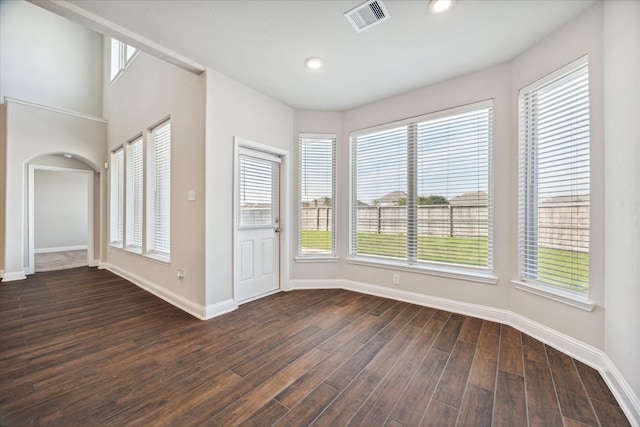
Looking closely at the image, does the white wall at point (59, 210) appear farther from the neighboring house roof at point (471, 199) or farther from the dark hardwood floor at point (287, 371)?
the neighboring house roof at point (471, 199)

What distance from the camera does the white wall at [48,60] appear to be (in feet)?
16.6

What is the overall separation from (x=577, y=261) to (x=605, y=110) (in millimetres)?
1201

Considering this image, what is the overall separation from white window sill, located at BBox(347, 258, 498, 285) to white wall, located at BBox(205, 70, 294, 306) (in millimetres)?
1889

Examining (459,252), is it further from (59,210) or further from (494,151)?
(59,210)

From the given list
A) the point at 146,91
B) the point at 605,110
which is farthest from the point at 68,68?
the point at 605,110

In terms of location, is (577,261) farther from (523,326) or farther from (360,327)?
(360,327)

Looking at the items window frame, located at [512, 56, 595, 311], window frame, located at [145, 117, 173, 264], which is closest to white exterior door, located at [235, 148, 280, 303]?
window frame, located at [145, 117, 173, 264]

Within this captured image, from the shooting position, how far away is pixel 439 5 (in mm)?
1960

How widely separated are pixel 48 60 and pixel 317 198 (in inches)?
265

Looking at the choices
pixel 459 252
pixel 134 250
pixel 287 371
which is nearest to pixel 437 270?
pixel 459 252

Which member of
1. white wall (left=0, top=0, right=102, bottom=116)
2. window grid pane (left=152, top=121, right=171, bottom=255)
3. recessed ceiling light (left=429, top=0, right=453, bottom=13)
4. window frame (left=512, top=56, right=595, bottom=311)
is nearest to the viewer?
recessed ceiling light (left=429, top=0, right=453, bottom=13)

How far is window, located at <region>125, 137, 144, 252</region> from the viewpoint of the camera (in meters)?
4.35

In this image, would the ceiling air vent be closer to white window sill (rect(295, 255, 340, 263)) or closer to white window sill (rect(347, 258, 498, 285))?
white window sill (rect(347, 258, 498, 285))

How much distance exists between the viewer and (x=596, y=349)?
1992mm
